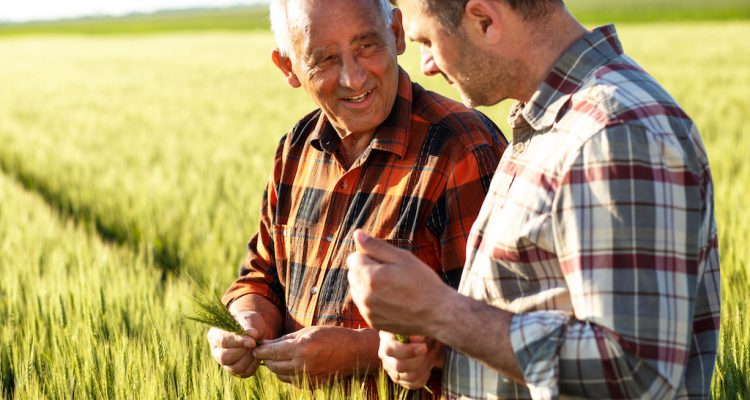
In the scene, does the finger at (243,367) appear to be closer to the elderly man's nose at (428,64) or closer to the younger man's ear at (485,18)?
the elderly man's nose at (428,64)

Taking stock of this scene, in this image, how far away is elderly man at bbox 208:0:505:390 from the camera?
1.78 metres

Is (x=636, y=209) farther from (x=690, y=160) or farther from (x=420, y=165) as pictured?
(x=420, y=165)

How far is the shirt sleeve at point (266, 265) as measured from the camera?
208cm

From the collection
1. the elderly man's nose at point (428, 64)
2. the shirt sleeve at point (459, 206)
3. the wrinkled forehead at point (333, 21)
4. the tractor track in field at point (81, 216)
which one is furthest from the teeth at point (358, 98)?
the tractor track in field at point (81, 216)

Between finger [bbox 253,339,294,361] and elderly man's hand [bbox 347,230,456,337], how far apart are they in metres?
0.51

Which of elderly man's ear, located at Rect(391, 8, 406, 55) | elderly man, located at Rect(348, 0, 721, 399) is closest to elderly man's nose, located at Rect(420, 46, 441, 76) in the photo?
elderly man, located at Rect(348, 0, 721, 399)

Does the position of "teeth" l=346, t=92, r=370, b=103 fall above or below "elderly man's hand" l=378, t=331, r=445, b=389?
above

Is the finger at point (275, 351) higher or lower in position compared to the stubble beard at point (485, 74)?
lower

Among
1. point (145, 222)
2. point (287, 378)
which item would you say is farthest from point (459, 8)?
point (145, 222)

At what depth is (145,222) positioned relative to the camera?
446cm

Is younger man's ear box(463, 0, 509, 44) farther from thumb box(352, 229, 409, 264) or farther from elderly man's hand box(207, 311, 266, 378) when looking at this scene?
elderly man's hand box(207, 311, 266, 378)

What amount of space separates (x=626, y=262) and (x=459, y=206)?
0.66 metres

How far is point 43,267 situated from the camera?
3.54 metres

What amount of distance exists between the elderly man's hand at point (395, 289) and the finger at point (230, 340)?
57cm
